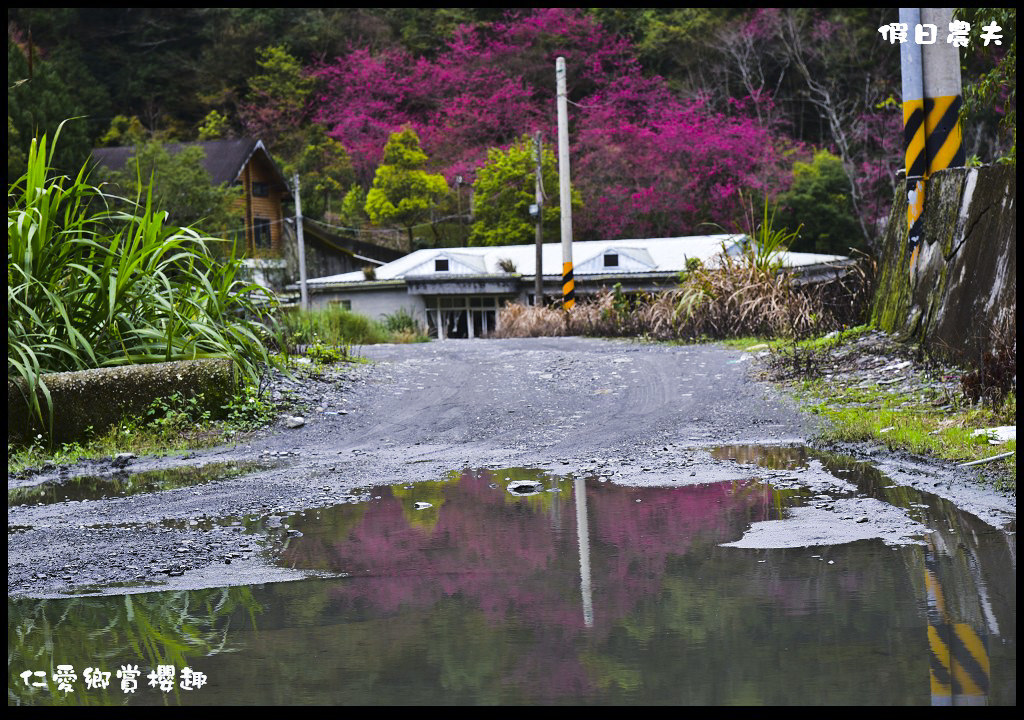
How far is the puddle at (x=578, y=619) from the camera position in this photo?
277cm

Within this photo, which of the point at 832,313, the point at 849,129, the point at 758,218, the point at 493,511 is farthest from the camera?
the point at 849,129

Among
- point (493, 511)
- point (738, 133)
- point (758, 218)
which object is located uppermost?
point (738, 133)

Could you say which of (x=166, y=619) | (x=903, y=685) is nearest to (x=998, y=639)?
(x=903, y=685)

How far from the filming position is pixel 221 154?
113 feet

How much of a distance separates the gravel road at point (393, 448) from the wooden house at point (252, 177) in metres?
23.4

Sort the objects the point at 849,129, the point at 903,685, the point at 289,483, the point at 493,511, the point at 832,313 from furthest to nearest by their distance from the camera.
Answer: the point at 849,129
the point at 832,313
the point at 289,483
the point at 493,511
the point at 903,685

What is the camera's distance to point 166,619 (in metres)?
3.45

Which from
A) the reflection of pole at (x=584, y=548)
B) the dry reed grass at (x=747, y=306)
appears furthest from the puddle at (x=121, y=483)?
the dry reed grass at (x=747, y=306)

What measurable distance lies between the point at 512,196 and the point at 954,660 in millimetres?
31687

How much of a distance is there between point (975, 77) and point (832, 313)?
57.2 ft

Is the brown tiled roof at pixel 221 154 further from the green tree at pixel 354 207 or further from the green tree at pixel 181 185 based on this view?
the green tree at pixel 181 185

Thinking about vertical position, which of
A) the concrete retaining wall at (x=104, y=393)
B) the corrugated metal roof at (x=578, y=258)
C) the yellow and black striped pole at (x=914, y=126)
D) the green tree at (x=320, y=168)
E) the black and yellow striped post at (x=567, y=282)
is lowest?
the concrete retaining wall at (x=104, y=393)

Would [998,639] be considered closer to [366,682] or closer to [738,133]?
[366,682]

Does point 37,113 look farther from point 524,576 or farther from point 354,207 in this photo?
point 524,576
